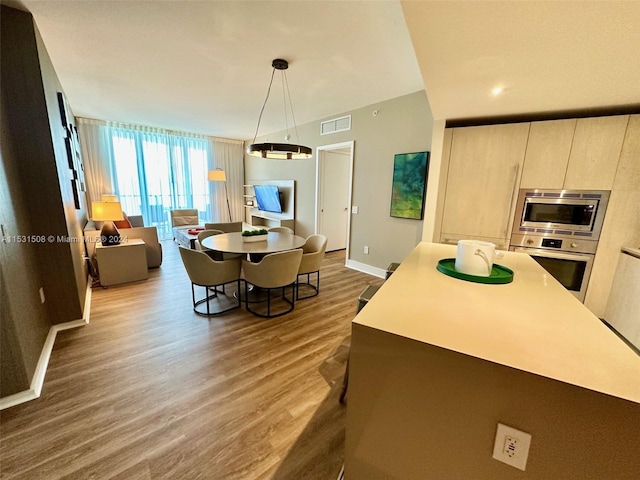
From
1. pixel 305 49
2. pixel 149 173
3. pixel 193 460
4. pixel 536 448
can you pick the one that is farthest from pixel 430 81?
pixel 149 173

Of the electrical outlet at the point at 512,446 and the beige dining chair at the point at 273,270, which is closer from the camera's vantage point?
the electrical outlet at the point at 512,446

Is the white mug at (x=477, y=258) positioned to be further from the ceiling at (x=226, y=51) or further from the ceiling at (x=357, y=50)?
the ceiling at (x=226, y=51)

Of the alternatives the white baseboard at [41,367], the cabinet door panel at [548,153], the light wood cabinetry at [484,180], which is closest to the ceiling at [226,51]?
the light wood cabinetry at [484,180]

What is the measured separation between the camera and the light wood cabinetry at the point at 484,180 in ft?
8.69

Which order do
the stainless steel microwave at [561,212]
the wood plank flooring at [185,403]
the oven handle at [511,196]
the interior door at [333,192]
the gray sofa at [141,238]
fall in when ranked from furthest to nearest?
the interior door at [333,192] → the gray sofa at [141,238] → the oven handle at [511,196] → the stainless steel microwave at [561,212] → the wood plank flooring at [185,403]

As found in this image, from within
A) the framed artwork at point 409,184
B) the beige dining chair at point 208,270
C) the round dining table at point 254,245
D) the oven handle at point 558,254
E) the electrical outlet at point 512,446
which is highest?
the framed artwork at point 409,184

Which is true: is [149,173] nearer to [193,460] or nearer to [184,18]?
[184,18]

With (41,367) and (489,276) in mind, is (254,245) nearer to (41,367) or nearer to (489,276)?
(41,367)

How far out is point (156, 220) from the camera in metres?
6.74

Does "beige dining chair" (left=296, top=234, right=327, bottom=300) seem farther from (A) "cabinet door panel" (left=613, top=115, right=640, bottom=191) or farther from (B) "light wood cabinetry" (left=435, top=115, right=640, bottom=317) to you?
(A) "cabinet door panel" (left=613, top=115, right=640, bottom=191)

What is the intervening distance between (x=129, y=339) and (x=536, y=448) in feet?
9.74

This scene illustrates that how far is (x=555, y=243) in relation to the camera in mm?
2605

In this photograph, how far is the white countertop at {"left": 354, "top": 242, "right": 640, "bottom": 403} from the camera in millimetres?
626

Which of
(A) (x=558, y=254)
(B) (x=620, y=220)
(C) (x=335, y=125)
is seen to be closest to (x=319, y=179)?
(C) (x=335, y=125)
